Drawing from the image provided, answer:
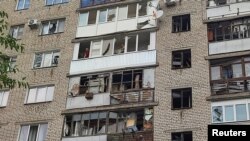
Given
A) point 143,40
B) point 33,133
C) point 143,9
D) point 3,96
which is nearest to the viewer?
point 33,133

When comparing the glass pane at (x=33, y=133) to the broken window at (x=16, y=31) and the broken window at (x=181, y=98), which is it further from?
the broken window at (x=181, y=98)

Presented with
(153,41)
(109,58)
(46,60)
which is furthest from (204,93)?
(46,60)

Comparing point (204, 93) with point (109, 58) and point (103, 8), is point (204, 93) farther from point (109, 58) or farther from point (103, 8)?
point (103, 8)

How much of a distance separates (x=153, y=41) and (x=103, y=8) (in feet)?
16.8

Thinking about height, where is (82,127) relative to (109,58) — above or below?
below

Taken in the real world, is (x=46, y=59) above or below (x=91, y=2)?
below

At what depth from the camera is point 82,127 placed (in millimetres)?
22250

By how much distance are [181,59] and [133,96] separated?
3.79 meters

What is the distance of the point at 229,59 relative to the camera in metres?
21.1

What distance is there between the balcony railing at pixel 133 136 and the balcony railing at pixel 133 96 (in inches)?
83.4

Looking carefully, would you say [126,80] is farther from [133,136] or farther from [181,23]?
[181,23]

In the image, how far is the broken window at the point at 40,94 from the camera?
79.5 feet

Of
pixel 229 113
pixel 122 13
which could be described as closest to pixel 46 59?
pixel 122 13

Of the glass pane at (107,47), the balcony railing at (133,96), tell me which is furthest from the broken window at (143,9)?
the balcony railing at (133,96)
